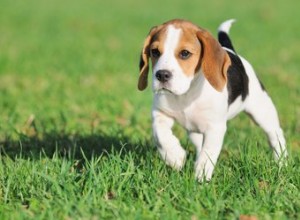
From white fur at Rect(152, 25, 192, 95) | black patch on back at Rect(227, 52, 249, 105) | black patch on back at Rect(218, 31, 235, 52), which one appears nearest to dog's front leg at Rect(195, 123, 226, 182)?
black patch on back at Rect(227, 52, 249, 105)

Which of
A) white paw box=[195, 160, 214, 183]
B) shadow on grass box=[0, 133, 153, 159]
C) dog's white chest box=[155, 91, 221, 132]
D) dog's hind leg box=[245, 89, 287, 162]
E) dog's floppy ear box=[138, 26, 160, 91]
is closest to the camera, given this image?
white paw box=[195, 160, 214, 183]

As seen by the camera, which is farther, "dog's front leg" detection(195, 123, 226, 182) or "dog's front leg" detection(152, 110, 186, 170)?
"dog's front leg" detection(152, 110, 186, 170)

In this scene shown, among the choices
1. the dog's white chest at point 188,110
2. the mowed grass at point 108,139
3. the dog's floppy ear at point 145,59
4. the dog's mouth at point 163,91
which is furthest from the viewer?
the dog's white chest at point 188,110

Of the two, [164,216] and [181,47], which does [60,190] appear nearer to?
[164,216]

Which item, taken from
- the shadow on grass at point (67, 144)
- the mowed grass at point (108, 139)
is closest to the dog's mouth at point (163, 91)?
the mowed grass at point (108, 139)

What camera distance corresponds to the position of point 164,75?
4695mm

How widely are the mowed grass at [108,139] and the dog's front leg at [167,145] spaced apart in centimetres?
8

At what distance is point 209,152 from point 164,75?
2.42 ft

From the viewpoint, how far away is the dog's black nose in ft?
15.4

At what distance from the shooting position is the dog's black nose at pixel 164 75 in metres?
4.69

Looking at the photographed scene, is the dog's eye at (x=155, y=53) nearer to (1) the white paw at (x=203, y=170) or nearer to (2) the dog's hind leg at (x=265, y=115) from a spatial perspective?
(1) the white paw at (x=203, y=170)

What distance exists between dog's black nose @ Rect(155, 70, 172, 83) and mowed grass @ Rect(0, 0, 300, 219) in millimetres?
604

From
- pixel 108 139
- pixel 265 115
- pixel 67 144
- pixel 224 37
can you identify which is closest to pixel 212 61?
pixel 265 115

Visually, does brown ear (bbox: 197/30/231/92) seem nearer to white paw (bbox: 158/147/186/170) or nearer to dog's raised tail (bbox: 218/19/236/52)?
white paw (bbox: 158/147/186/170)
